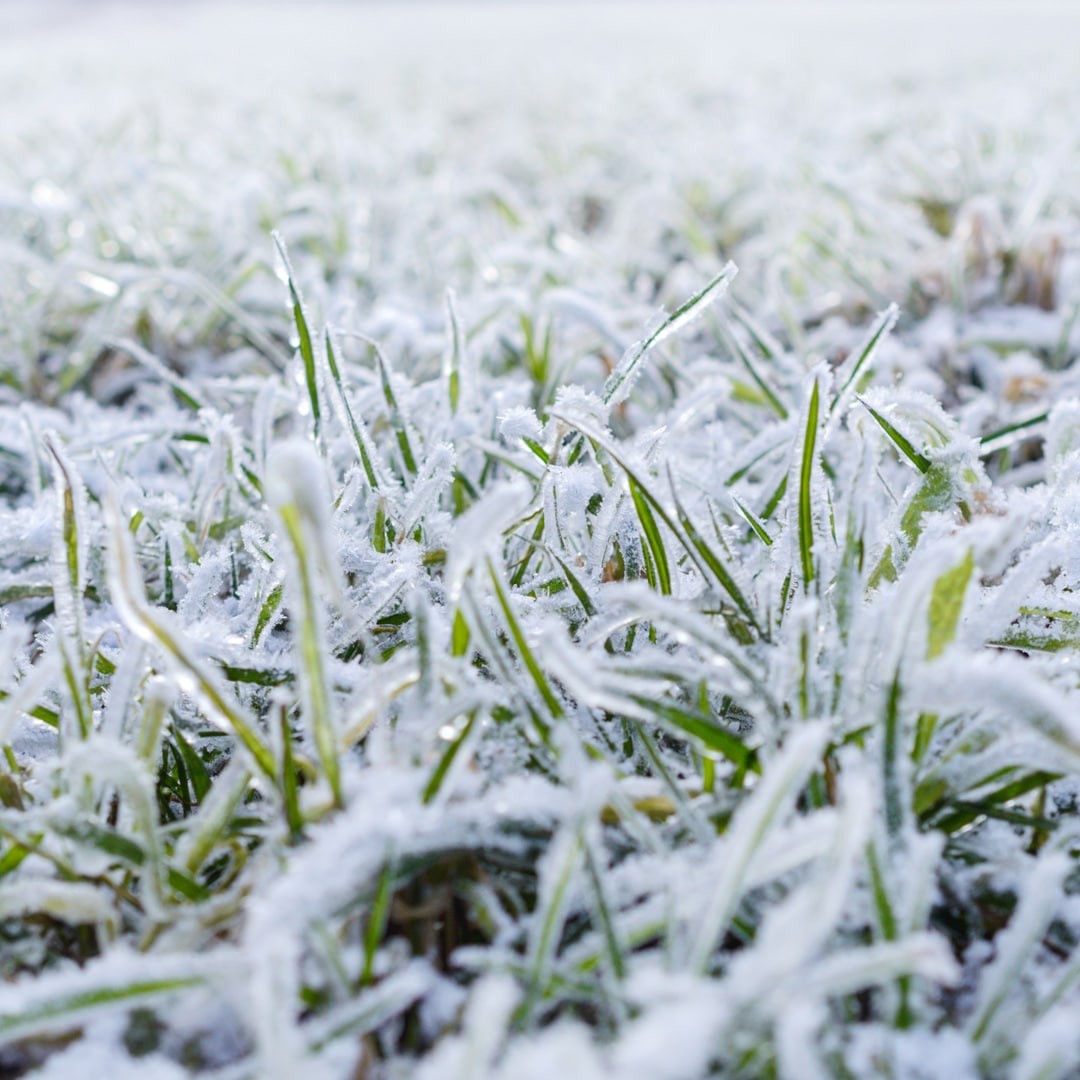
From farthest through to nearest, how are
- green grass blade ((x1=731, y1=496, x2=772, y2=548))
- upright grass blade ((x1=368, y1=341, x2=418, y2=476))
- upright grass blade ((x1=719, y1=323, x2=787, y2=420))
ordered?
upright grass blade ((x1=719, y1=323, x2=787, y2=420)), upright grass blade ((x1=368, y1=341, x2=418, y2=476)), green grass blade ((x1=731, y1=496, x2=772, y2=548))

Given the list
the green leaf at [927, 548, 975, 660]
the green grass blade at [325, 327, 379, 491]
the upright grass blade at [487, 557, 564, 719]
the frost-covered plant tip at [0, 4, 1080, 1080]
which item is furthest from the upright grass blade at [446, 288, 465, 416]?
the green leaf at [927, 548, 975, 660]

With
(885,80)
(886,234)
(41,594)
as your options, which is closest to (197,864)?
(41,594)

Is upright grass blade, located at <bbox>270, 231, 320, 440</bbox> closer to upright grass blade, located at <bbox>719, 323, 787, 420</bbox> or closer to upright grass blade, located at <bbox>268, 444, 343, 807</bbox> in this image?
upright grass blade, located at <bbox>268, 444, 343, 807</bbox>

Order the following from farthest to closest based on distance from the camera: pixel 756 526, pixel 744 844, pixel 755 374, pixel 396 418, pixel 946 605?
pixel 755 374, pixel 396 418, pixel 756 526, pixel 946 605, pixel 744 844

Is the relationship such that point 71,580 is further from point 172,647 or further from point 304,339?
point 304,339

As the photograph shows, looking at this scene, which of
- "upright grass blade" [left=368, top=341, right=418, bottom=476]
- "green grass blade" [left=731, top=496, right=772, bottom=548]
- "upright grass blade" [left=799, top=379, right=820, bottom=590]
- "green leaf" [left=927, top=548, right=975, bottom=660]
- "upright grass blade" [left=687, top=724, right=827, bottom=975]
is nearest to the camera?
"upright grass blade" [left=687, top=724, right=827, bottom=975]

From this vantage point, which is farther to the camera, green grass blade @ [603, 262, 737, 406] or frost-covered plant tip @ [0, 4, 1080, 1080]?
green grass blade @ [603, 262, 737, 406]

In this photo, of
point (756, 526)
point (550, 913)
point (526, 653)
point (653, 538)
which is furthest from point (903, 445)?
point (550, 913)

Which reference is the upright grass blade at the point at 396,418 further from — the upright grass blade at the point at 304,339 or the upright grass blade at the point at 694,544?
the upright grass blade at the point at 694,544

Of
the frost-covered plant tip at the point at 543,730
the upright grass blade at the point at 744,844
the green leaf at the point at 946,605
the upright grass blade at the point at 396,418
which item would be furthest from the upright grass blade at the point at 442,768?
the upright grass blade at the point at 396,418
